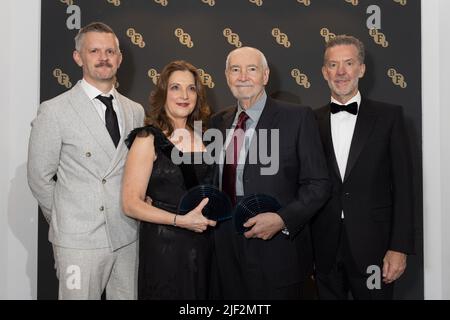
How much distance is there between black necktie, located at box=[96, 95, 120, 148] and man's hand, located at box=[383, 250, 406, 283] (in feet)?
5.27

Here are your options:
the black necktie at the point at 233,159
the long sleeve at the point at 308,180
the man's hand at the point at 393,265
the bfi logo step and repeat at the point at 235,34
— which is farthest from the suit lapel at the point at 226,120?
the bfi logo step and repeat at the point at 235,34

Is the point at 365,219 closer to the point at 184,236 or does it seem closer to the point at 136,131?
the point at 184,236

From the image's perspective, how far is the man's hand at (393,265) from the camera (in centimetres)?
286

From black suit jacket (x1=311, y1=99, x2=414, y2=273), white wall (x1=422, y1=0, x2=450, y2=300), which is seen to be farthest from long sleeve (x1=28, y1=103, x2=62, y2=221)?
white wall (x1=422, y1=0, x2=450, y2=300)

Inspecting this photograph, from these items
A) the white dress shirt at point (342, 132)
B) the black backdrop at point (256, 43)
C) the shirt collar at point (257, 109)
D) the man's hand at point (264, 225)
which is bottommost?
the man's hand at point (264, 225)

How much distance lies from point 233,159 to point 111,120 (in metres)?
0.74

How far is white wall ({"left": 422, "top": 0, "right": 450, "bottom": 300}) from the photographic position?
403 cm

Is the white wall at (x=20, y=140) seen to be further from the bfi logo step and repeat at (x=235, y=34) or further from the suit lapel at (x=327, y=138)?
the suit lapel at (x=327, y=138)

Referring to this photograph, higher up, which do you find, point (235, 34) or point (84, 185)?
point (235, 34)

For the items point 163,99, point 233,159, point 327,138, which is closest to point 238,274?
point 233,159

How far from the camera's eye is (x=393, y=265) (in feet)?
9.38

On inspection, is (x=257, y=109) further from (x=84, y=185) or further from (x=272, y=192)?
(x=84, y=185)

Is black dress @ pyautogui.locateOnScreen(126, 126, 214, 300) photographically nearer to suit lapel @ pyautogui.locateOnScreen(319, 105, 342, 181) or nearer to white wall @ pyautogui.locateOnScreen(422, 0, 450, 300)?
suit lapel @ pyautogui.locateOnScreen(319, 105, 342, 181)

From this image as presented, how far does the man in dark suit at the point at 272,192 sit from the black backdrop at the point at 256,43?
→ 4.56 feet
